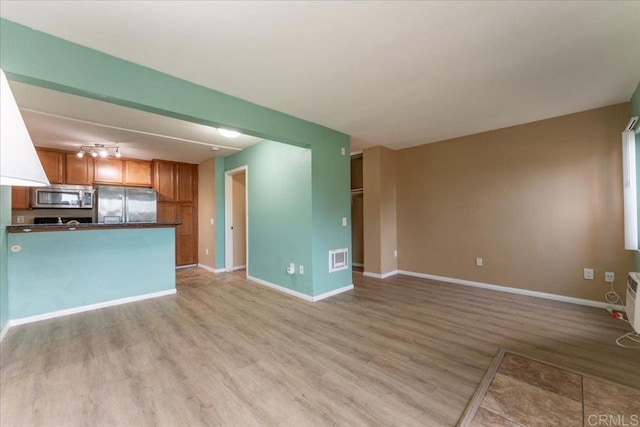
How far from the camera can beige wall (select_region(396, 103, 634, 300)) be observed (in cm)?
316

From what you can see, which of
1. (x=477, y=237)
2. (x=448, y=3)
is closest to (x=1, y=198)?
(x=448, y=3)

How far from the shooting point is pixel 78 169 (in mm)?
4973

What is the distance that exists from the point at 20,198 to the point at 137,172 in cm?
181

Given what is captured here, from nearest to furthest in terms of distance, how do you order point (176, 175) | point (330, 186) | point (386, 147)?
1. point (330, 186)
2. point (386, 147)
3. point (176, 175)

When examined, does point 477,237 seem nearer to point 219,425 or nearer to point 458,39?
point 458,39

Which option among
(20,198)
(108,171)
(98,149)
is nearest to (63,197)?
(20,198)

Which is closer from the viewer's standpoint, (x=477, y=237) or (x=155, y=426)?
(x=155, y=426)

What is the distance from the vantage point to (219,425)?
1.47 meters

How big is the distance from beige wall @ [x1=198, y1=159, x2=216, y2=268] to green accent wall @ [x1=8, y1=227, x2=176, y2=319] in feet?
5.37

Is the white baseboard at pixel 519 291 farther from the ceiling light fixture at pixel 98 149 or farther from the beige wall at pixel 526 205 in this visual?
the ceiling light fixture at pixel 98 149

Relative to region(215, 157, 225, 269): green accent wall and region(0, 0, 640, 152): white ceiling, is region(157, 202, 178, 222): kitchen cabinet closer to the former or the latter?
region(215, 157, 225, 269): green accent wall

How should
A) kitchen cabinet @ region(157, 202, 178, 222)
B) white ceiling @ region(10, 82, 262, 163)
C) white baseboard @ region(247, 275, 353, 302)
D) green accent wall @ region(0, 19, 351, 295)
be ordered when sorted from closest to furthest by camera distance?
1. green accent wall @ region(0, 19, 351, 295)
2. white ceiling @ region(10, 82, 262, 163)
3. white baseboard @ region(247, 275, 353, 302)
4. kitchen cabinet @ region(157, 202, 178, 222)

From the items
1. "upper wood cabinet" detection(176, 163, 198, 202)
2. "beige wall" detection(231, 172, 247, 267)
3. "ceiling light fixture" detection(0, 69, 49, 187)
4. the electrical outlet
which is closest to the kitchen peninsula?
"beige wall" detection(231, 172, 247, 267)

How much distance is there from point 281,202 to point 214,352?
233 cm
